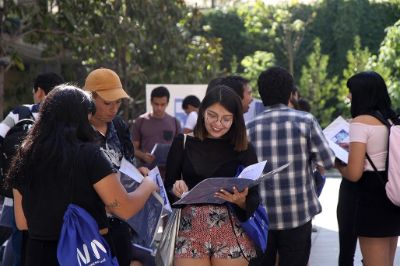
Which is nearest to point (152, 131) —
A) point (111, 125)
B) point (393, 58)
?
point (111, 125)

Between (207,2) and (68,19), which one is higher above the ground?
(68,19)

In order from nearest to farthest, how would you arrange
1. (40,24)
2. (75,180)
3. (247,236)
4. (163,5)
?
(75,180) → (247,236) → (40,24) → (163,5)

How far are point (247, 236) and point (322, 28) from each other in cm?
2319

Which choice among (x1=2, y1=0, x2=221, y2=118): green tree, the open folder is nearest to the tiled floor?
(x1=2, y1=0, x2=221, y2=118): green tree

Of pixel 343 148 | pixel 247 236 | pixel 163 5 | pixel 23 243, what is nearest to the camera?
pixel 247 236

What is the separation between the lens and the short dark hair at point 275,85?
5988mm

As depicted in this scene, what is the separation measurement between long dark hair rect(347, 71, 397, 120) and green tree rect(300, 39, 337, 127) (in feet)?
64.2

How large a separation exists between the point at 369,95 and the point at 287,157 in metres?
0.70

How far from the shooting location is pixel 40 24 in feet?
42.3

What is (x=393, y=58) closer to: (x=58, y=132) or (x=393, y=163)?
(x=393, y=163)

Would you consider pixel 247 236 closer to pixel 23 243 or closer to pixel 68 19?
pixel 23 243

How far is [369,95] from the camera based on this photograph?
606 cm

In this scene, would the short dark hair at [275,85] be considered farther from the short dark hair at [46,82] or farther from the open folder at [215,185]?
the short dark hair at [46,82]

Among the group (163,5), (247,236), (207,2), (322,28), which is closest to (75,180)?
(247,236)
